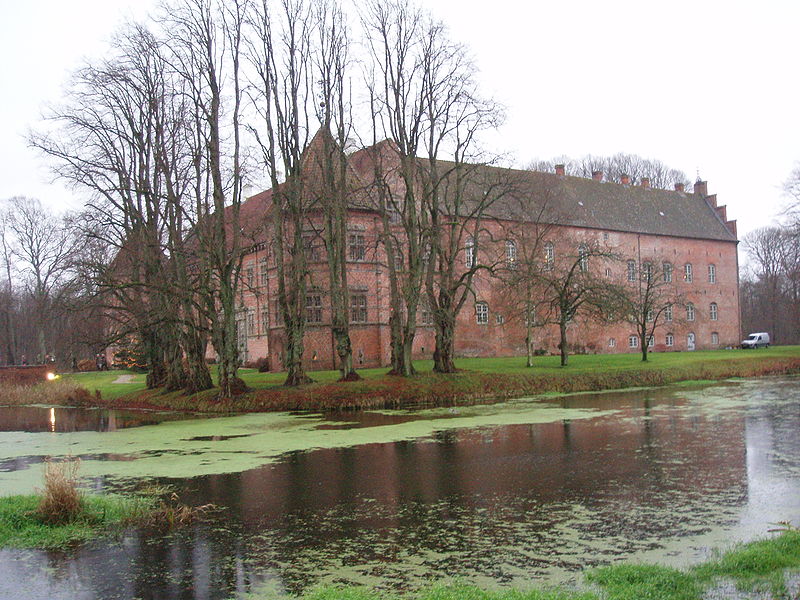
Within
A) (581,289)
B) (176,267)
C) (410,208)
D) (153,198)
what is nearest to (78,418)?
(176,267)

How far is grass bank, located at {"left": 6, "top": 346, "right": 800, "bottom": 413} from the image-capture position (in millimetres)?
26672

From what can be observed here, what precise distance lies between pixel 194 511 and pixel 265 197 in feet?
133

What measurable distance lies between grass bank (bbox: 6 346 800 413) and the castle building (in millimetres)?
4251

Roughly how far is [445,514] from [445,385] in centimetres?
1874

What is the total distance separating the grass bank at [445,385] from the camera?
26.7 m

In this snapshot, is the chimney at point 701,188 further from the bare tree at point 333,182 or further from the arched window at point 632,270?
the bare tree at point 333,182

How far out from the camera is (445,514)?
9.89 m

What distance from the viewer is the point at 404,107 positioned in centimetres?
3020

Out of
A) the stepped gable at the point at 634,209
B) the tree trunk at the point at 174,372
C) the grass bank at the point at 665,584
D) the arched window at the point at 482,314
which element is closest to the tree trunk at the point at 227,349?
the tree trunk at the point at 174,372

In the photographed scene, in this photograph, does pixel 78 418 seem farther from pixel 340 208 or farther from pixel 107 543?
pixel 107 543

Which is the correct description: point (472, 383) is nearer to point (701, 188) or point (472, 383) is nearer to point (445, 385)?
point (445, 385)

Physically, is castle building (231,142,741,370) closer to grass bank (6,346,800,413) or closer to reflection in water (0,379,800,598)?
grass bank (6,346,800,413)

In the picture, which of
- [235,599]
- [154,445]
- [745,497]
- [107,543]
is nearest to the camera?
[235,599]

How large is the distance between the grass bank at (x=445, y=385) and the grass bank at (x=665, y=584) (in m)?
19.9
